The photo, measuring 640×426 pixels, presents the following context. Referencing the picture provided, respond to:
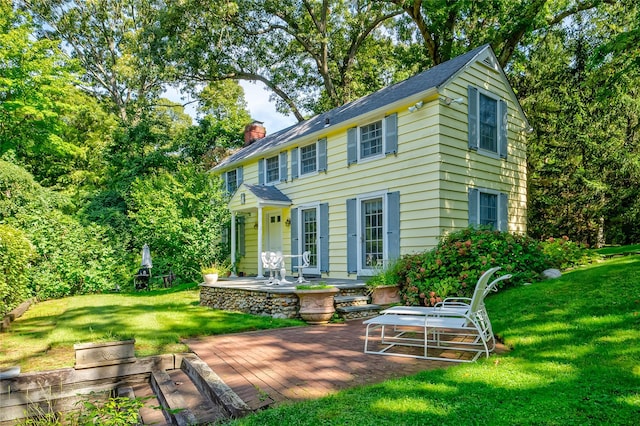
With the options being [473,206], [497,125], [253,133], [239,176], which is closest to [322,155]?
[473,206]

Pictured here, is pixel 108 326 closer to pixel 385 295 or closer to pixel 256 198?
pixel 385 295

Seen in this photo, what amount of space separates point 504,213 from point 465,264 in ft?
13.1

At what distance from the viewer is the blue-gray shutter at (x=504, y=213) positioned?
10.5 metres

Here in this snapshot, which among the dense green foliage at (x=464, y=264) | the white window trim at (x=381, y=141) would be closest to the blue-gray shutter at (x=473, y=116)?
the white window trim at (x=381, y=141)

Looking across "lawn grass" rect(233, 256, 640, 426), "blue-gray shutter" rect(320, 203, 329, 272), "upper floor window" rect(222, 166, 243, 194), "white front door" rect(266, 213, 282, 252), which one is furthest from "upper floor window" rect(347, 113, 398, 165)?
"upper floor window" rect(222, 166, 243, 194)

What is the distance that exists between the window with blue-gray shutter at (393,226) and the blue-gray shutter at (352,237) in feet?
3.48

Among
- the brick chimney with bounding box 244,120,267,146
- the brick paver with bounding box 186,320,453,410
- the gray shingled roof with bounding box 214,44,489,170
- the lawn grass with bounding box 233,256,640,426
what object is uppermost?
the brick chimney with bounding box 244,120,267,146

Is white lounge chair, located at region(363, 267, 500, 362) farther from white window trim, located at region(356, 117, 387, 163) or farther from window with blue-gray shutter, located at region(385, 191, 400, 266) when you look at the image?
white window trim, located at region(356, 117, 387, 163)

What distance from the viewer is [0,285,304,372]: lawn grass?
17.2 feet

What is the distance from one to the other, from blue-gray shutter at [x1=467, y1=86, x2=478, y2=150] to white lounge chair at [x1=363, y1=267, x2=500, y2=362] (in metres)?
5.44

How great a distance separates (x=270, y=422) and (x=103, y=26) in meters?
27.0

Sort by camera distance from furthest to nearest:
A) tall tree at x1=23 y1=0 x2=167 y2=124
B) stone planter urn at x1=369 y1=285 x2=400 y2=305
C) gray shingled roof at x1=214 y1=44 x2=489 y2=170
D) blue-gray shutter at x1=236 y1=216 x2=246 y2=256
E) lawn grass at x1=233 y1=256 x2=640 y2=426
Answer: tall tree at x1=23 y1=0 x2=167 y2=124
blue-gray shutter at x1=236 y1=216 x2=246 y2=256
gray shingled roof at x1=214 y1=44 x2=489 y2=170
stone planter urn at x1=369 y1=285 x2=400 y2=305
lawn grass at x1=233 y1=256 x2=640 y2=426

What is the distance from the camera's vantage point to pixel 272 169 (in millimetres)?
14023

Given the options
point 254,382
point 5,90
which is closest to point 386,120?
point 254,382
